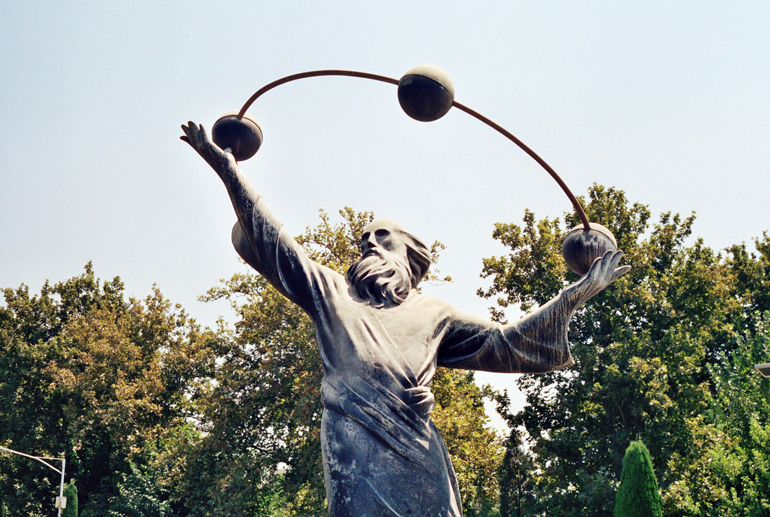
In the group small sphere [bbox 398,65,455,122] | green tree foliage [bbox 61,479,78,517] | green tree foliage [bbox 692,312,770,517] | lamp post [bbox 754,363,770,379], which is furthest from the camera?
green tree foliage [bbox 61,479,78,517]

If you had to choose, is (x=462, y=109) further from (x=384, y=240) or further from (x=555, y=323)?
(x=555, y=323)

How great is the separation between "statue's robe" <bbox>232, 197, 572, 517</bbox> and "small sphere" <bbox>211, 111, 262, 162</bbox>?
51cm

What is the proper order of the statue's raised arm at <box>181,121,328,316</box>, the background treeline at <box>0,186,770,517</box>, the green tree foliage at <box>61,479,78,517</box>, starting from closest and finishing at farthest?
the statue's raised arm at <box>181,121,328,316</box> < the background treeline at <box>0,186,770,517</box> < the green tree foliage at <box>61,479,78,517</box>

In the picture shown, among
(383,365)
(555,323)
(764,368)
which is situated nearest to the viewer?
(383,365)

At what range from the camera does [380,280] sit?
3.80 metres

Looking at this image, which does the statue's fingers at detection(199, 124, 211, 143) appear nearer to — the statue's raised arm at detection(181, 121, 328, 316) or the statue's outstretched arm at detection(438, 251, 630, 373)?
the statue's raised arm at detection(181, 121, 328, 316)

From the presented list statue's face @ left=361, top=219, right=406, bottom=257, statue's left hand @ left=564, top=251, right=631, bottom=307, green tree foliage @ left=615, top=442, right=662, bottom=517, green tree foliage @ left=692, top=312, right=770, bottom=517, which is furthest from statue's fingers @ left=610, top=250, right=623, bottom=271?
green tree foliage @ left=615, top=442, right=662, bottom=517

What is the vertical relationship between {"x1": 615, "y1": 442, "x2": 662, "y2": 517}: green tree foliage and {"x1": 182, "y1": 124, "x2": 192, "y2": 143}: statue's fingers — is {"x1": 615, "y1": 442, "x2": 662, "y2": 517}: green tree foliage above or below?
above

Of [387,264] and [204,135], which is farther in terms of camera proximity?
[387,264]

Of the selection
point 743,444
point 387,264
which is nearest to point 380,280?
point 387,264

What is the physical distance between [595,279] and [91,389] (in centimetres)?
2902

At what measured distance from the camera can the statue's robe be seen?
3.22 metres

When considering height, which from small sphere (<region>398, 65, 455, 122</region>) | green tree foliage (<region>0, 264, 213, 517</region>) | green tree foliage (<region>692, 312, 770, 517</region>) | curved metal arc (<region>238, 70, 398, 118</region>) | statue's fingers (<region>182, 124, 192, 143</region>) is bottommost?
statue's fingers (<region>182, 124, 192, 143</region>)

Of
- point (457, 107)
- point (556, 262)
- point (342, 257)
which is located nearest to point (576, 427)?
point (556, 262)
